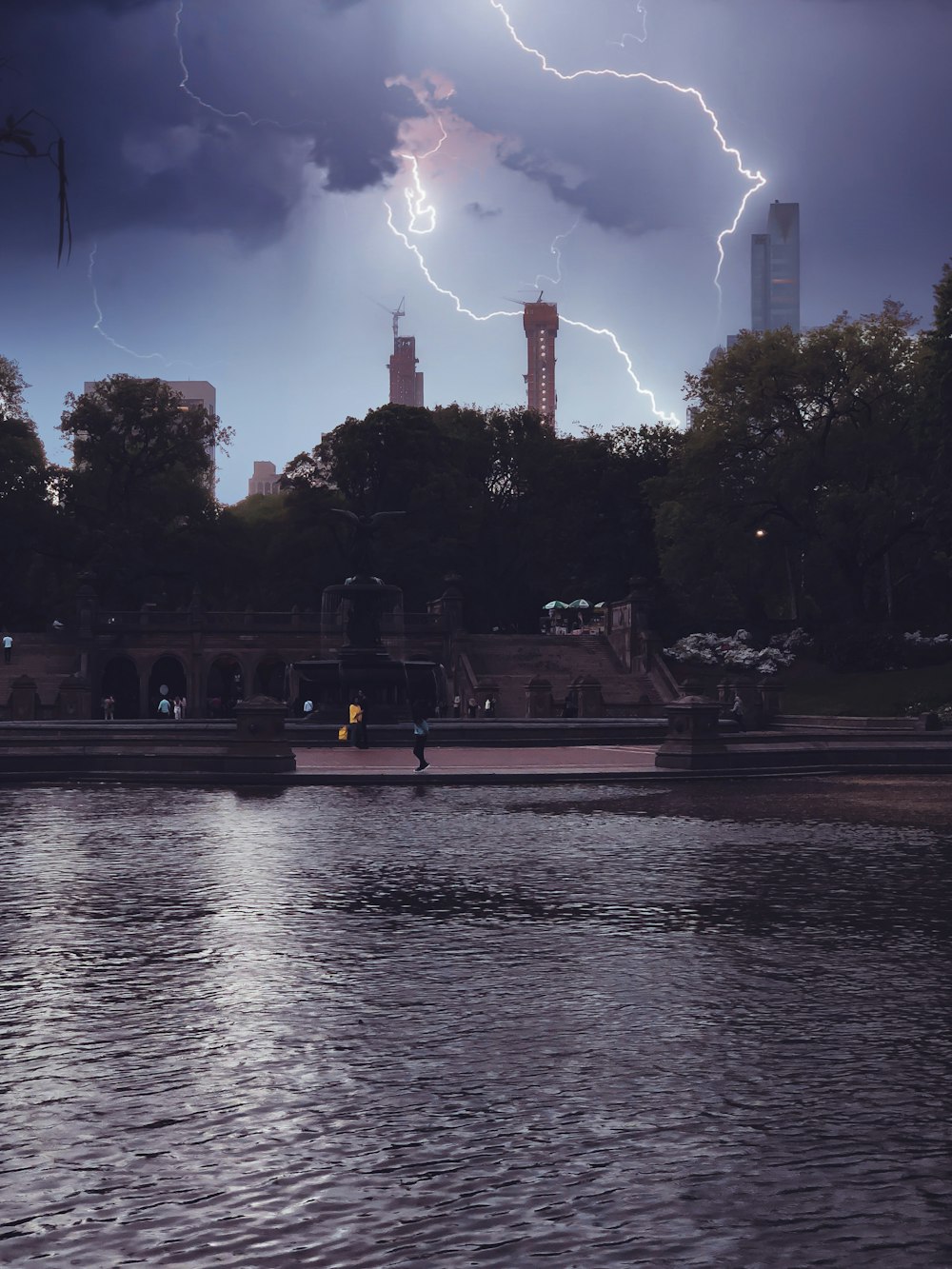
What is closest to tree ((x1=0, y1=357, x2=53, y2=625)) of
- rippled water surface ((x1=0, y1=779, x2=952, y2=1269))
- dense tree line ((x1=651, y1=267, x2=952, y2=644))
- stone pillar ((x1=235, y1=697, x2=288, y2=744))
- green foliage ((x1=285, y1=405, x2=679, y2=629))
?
green foliage ((x1=285, y1=405, x2=679, y2=629))

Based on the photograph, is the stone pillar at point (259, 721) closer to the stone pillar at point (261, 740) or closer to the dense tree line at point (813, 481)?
the stone pillar at point (261, 740)

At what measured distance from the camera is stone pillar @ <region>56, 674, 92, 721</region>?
52.6 metres

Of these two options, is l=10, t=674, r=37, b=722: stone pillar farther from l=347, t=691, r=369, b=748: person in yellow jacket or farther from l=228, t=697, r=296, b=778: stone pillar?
l=228, t=697, r=296, b=778: stone pillar

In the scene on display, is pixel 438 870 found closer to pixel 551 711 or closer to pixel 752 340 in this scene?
pixel 551 711

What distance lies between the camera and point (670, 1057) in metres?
6.67

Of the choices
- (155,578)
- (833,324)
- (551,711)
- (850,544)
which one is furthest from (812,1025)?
(155,578)

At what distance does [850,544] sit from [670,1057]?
56.2 m

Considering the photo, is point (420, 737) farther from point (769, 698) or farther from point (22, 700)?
point (22, 700)

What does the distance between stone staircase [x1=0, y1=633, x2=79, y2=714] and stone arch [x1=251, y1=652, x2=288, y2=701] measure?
9.34m

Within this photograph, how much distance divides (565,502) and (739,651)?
22.5m

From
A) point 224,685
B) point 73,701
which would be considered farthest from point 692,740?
point 224,685

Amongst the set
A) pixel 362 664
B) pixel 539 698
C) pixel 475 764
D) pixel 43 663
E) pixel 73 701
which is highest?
pixel 43 663

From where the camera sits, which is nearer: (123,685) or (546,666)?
(546,666)

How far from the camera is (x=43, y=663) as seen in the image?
208 ft
